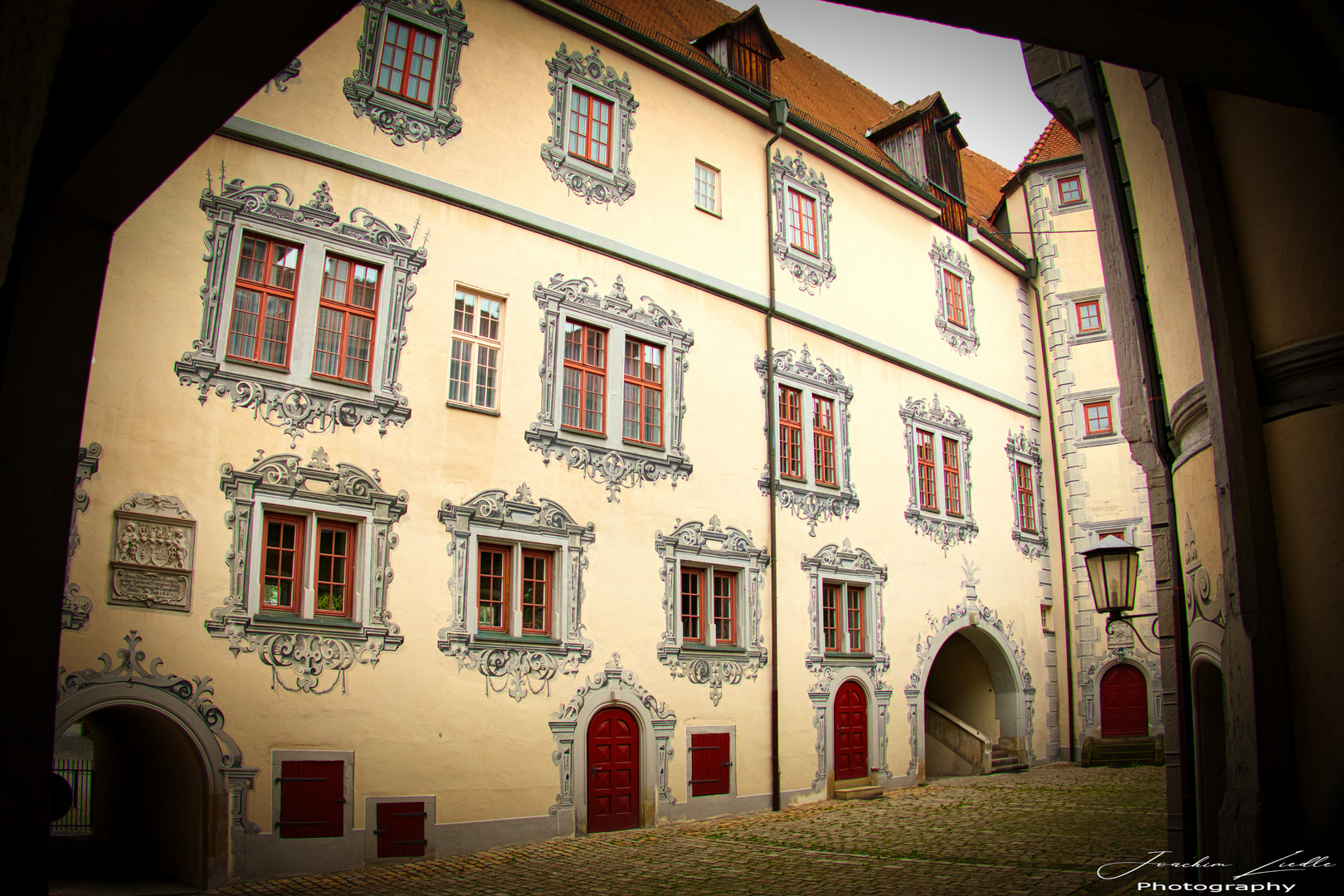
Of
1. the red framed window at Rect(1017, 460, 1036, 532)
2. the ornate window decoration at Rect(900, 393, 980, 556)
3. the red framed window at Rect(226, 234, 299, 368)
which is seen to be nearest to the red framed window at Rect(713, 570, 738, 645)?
the ornate window decoration at Rect(900, 393, 980, 556)

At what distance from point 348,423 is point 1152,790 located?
43.8 feet

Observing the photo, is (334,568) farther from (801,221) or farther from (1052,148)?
(1052,148)

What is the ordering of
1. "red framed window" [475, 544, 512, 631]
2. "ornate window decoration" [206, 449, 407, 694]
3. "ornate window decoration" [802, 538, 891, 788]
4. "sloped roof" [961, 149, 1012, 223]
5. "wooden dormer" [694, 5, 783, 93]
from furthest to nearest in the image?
"sloped roof" [961, 149, 1012, 223] < "wooden dormer" [694, 5, 783, 93] < "ornate window decoration" [802, 538, 891, 788] < "red framed window" [475, 544, 512, 631] < "ornate window decoration" [206, 449, 407, 694]

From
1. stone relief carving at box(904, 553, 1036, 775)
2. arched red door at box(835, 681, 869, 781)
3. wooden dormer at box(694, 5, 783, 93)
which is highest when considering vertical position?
wooden dormer at box(694, 5, 783, 93)

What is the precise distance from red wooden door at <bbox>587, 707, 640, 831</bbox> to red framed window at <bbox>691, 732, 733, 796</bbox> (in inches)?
37.8

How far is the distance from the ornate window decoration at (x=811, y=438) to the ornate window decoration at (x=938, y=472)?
193 cm

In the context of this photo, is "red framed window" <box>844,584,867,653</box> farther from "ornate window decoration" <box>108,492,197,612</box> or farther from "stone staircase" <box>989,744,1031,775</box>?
"ornate window decoration" <box>108,492,197,612</box>

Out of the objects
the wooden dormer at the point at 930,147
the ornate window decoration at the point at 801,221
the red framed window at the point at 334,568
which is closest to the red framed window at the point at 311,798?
the red framed window at the point at 334,568

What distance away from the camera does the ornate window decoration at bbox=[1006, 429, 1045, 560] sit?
2088 centimetres

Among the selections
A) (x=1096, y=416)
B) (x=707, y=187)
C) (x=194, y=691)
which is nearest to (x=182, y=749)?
(x=194, y=691)

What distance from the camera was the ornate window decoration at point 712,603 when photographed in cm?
1334

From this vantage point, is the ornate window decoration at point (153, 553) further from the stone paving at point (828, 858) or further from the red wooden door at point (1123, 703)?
the red wooden door at point (1123, 703)

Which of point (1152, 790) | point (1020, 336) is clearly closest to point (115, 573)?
point (1152, 790)

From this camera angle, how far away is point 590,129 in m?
14.0
